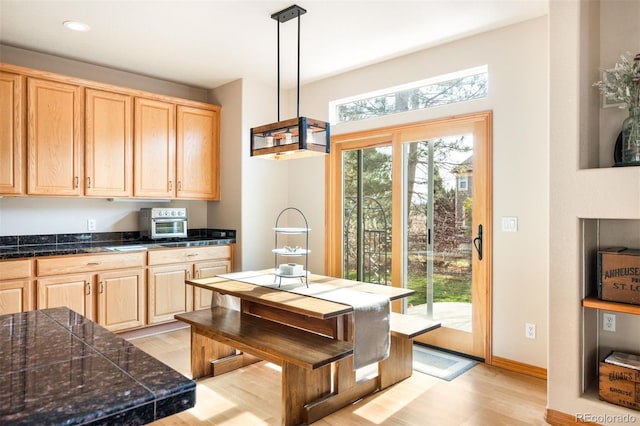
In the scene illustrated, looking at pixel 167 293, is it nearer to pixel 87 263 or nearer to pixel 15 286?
pixel 87 263

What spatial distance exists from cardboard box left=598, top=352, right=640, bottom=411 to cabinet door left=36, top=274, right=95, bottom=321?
387 centimetres

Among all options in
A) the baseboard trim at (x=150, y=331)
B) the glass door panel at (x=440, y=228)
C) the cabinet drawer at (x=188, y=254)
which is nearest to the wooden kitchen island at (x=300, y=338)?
the glass door panel at (x=440, y=228)

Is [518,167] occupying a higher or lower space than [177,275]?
higher

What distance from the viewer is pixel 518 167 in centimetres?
332

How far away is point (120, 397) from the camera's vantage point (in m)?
0.88

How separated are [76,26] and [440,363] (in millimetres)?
4021

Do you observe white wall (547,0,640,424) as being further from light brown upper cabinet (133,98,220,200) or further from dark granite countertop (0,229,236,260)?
light brown upper cabinet (133,98,220,200)

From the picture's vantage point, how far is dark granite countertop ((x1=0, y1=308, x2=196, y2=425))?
2.72ft

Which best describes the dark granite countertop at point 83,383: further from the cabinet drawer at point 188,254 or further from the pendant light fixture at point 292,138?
the cabinet drawer at point 188,254

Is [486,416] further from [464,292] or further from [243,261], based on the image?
[243,261]

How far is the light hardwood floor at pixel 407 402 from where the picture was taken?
8.50 feet

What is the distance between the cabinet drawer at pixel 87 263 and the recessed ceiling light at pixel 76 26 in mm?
1903

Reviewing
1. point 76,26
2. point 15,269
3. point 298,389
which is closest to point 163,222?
point 15,269

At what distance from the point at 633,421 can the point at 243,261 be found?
3583 mm
